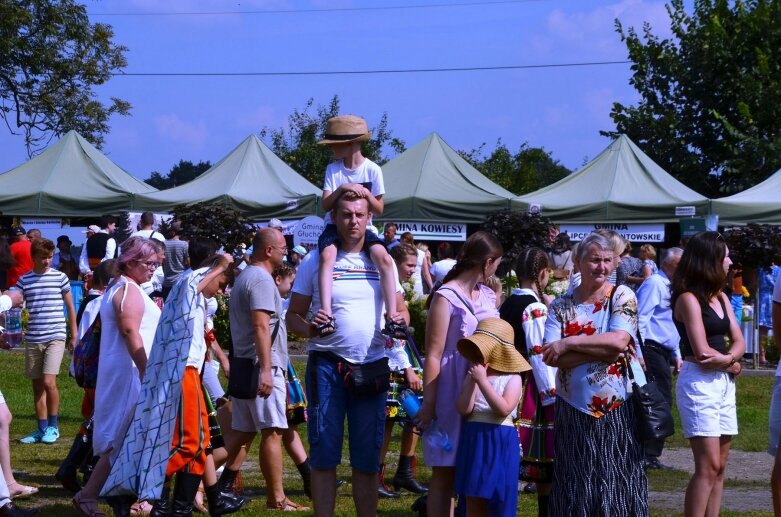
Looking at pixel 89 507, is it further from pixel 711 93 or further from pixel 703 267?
pixel 711 93

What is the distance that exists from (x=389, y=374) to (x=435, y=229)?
1419 cm

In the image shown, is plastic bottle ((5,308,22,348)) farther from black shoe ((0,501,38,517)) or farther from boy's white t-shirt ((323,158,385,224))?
boy's white t-shirt ((323,158,385,224))

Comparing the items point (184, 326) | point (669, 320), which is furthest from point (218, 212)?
point (184, 326)

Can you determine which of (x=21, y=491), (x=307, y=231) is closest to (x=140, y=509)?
(x=21, y=491)

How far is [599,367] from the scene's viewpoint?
5.93m

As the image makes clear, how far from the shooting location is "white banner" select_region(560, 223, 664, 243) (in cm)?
1966

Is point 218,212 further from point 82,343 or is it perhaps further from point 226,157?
point 82,343

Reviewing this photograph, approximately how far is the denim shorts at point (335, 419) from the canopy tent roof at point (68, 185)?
15.3 m

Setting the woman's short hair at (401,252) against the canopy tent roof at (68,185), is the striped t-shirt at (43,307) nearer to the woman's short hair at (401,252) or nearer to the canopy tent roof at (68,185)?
the woman's short hair at (401,252)

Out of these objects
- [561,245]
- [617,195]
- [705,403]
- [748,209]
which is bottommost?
[705,403]

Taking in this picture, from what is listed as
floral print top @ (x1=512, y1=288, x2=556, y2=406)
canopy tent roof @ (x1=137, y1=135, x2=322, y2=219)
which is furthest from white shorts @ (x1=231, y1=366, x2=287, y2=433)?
canopy tent roof @ (x1=137, y1=135, x2=322, y2=219)

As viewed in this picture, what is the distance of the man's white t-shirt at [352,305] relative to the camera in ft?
20.2

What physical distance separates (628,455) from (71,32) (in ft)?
105

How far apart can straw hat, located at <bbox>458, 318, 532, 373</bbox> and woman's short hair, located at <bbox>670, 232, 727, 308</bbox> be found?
1452 mm
